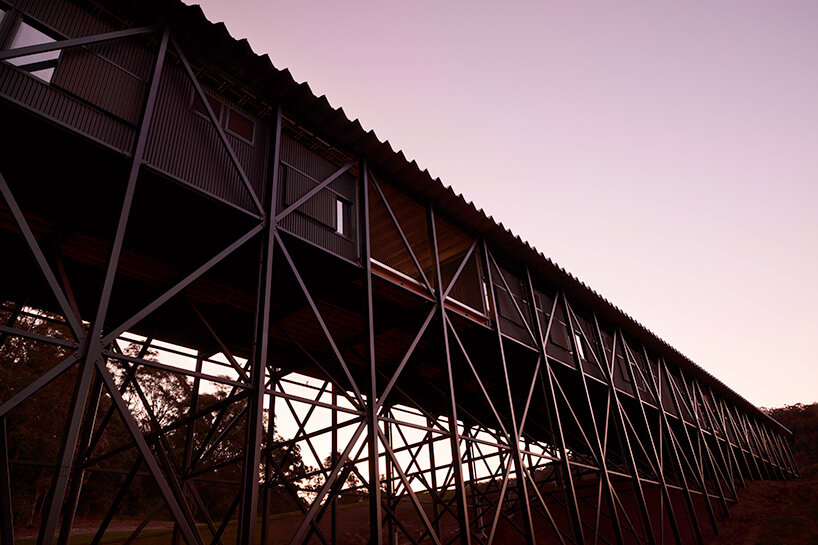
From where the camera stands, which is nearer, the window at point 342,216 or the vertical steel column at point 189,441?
the vertical steel column at point 189,441

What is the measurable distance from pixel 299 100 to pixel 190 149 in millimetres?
2519

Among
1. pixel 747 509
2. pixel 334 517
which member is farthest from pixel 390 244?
pixel 747 509

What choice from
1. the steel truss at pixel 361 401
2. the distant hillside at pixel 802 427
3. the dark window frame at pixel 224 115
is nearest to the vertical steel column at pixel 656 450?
the steel truss at pixel 361 401

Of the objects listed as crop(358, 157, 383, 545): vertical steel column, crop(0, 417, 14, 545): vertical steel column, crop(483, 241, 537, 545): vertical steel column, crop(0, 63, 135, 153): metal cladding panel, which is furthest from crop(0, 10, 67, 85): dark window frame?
crop(483, 241, 537, 545): vertical steel column

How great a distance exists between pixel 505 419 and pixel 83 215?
51.4 feet

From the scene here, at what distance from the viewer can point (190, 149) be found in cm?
793

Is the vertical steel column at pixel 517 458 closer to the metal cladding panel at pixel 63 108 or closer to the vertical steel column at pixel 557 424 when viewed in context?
the vertical steel column at pixel 557 424

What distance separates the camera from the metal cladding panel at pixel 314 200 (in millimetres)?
9273

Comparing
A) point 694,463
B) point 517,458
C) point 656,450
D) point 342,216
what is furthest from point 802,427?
point 342,216

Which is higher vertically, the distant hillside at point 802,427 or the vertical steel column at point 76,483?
the distant hillside at point 802,427

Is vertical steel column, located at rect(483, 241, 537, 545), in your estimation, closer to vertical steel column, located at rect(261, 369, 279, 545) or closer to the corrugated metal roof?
the corrugated metal roof

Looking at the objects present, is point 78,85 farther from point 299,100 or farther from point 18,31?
point 299,100

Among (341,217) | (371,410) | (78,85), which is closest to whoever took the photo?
(78,85)

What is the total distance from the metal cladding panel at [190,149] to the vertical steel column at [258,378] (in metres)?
0.50
